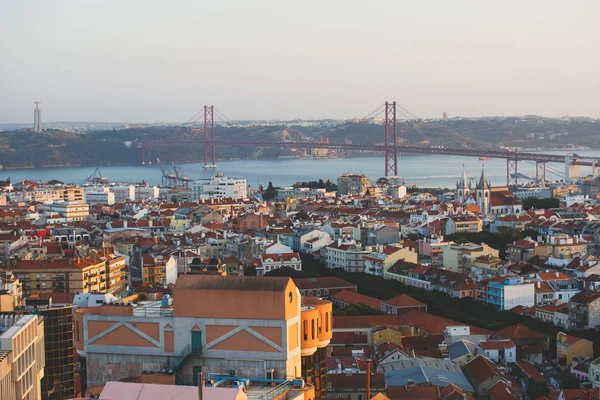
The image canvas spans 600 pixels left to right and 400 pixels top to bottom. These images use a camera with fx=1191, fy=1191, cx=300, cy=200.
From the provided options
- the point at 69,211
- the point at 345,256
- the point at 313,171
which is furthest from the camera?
the point at 313,171

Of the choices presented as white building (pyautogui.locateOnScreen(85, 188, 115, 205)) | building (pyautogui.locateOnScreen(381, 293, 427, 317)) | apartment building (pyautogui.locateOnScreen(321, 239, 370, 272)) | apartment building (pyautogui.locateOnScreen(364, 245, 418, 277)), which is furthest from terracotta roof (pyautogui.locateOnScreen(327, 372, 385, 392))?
white building (pyautogui.locateOnScreen(85, 188, 115, 205))

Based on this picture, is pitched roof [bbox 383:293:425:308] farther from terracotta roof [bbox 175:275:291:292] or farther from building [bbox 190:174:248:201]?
building [bbox 190:174:248:201]

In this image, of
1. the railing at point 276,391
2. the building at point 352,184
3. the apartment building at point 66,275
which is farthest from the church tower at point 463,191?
the railing at point 276,391

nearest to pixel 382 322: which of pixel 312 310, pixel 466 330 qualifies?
pixel 466 330

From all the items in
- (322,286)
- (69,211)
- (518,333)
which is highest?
(69,211)

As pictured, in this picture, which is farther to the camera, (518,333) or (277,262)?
(277,262)

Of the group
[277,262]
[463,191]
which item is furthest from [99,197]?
[277,262]

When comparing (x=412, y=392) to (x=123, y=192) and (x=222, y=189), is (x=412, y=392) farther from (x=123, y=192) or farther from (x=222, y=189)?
(x=123, y=192)
